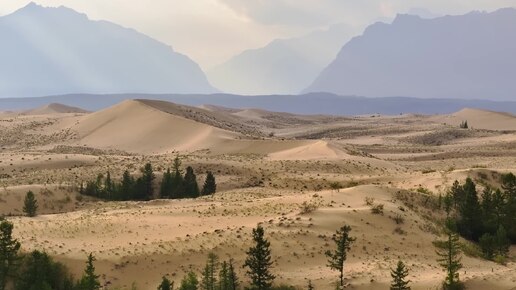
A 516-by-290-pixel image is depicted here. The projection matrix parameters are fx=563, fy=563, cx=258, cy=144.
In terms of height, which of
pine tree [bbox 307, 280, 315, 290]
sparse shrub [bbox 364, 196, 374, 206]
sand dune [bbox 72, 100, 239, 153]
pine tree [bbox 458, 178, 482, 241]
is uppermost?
sand dune [bbox 72, 100, 239, 153]

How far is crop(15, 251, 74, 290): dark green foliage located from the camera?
3075 cm

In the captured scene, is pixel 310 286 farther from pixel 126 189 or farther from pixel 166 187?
pixel 126 189

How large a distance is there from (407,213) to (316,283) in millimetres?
15490

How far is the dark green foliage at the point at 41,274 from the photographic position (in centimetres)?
3075

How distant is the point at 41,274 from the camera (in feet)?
102

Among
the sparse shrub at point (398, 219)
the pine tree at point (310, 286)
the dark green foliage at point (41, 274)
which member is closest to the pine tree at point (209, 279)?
the pine tree at point (310, 286)

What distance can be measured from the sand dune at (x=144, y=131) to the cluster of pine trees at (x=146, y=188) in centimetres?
3643

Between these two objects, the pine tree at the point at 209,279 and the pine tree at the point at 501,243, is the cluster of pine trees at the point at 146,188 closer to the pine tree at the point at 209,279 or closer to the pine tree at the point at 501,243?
the pine tree at the point at 209,279

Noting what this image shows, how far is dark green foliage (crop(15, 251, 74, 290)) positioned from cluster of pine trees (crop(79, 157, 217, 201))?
76.5 ft

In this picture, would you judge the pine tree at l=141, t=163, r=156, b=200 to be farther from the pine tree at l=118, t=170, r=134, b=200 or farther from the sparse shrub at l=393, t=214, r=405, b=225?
the sparse shrub at l=393, t=214, r=405, b=225

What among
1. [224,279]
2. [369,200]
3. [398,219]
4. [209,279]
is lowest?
[209,279]

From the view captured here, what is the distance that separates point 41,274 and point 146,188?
28.2 m

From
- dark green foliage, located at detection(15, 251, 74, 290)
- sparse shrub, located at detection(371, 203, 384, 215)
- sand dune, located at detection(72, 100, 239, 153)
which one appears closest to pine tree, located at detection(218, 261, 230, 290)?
dark green foliage, located at detection(15, 251, 74, 290)

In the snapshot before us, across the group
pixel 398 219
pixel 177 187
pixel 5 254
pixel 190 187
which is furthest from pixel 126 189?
pixel 398 219
